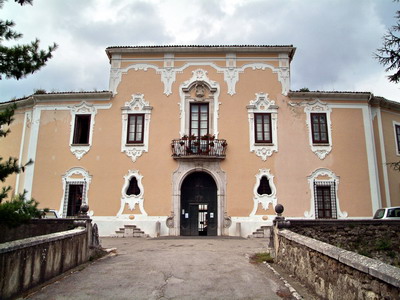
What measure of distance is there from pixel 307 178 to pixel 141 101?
1040 centimetres

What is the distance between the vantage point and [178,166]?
19.9m

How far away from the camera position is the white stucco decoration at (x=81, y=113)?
2047 centimetres

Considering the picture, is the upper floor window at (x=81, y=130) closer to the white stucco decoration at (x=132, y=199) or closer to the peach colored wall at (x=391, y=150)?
the white stucco decoration at (x=132, y=199)

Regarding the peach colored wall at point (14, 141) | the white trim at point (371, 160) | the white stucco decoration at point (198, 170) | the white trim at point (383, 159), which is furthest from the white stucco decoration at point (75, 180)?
the white trim at point (383, 159)

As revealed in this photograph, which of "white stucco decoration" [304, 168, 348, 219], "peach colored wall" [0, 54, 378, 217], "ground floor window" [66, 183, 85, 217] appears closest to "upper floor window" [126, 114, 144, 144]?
"peach colored wall" [0, 54, 378, 217]

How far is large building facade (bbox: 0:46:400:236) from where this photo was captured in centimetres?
1952

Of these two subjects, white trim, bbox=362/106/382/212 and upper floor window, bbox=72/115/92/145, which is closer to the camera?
white trim, bbox=362/106/382/212

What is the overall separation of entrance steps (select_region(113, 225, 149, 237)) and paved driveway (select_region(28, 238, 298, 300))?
683cm

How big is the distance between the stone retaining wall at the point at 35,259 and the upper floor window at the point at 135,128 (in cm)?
1089

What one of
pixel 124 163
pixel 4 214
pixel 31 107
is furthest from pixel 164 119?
pixel 4 214

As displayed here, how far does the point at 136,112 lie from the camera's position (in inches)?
819

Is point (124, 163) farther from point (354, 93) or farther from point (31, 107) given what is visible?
point (354, 93)

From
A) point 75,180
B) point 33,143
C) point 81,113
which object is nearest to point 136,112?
point 81,113

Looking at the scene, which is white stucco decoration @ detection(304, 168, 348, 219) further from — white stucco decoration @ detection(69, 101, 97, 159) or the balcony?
white stucco decoration @ detection(69, 101, 97, 159)
